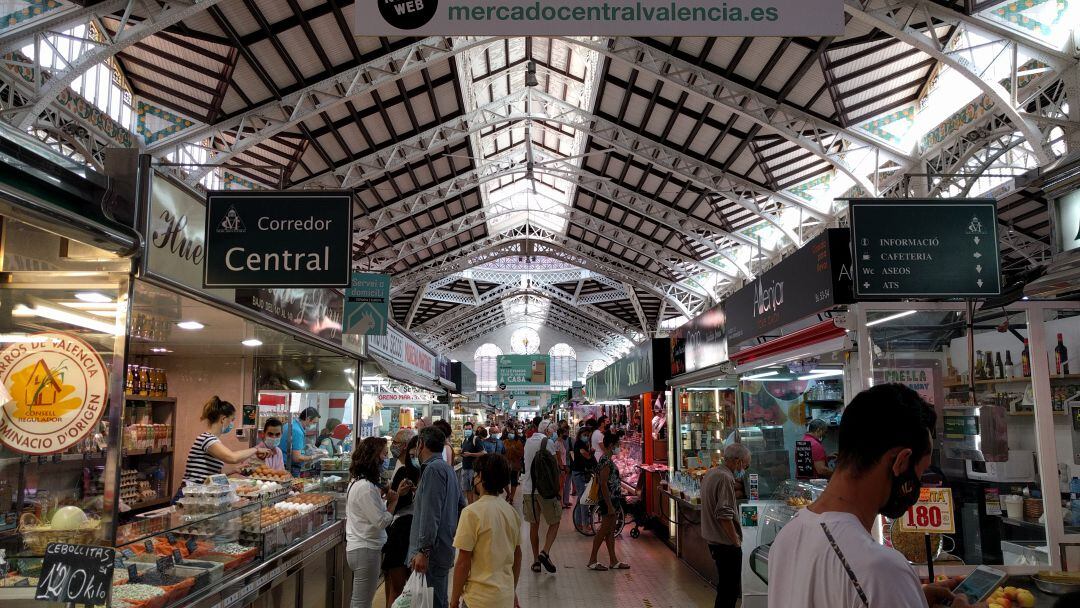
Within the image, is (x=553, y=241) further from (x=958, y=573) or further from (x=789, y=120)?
(x=958, y=573)

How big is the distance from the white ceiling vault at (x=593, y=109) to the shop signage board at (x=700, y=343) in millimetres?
2453

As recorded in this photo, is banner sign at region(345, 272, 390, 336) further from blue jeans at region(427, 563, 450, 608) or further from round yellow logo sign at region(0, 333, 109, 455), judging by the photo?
round yellow logo sign at region(0, 333, 109, 455)

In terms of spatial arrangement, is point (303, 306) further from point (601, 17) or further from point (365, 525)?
point (601, 17)

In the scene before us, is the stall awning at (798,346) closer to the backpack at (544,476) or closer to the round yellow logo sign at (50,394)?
the backpack at (544,476)

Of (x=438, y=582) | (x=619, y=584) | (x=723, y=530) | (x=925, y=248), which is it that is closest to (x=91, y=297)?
(x=438, y=582)

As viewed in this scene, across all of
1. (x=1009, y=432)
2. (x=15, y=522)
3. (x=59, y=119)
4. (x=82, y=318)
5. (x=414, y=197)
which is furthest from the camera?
(x=414, y=197)

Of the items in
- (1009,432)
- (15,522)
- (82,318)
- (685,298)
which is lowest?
(15,522)

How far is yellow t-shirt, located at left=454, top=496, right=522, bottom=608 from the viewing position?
3789 mm

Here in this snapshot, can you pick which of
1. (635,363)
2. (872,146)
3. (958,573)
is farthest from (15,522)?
(872,146)

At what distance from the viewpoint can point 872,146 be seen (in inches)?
508

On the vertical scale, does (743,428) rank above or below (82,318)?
below

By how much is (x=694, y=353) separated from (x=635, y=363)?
4.13 meters

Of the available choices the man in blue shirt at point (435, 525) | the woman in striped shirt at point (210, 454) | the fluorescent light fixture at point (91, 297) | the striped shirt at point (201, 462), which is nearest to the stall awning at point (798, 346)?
the man in blue shirt at point (435, 525)

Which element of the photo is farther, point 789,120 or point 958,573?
point 789,120
